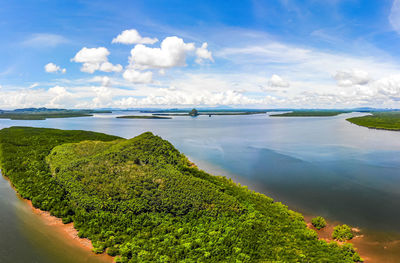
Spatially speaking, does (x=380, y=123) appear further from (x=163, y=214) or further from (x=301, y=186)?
(x=163, y=214)

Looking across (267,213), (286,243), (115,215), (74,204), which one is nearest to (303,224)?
(267,213)

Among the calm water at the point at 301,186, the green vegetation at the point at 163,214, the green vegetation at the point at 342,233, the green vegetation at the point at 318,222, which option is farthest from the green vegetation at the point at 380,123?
the green vegetation at the point at 163,214

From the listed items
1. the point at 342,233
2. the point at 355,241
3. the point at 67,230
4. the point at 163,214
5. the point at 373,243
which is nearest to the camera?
the point at 373,243

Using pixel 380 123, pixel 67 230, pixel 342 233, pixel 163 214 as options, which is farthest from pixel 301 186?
pixel 380 123

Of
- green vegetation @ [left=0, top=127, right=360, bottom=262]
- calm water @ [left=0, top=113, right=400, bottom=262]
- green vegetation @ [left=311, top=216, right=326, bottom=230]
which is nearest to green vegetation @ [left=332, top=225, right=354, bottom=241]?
green vegetation @ [left=311, top=216, right=326, bottom=230]

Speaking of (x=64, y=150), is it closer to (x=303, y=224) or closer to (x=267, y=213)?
(x=267, y=213)

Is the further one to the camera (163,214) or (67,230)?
(163,214)

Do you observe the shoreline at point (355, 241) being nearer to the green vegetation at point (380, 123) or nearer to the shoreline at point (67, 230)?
the shoreline at point (67, 230)
